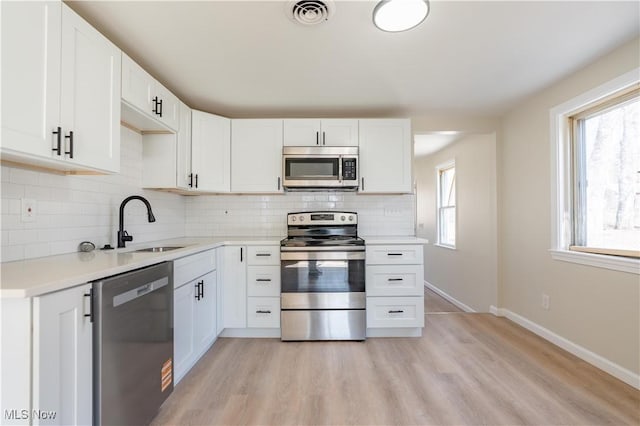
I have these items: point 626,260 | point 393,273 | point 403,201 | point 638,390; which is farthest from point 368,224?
point 638,390

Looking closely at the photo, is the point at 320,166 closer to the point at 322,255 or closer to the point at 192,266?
the point at 322,255

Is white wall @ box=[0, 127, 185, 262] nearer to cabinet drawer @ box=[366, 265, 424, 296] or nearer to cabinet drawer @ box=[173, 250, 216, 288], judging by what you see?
cabinet drawer @ box=[173, 250, 216, 288]

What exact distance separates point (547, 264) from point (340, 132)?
230 cm

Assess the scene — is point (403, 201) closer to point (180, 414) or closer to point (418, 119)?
point (418, 119)

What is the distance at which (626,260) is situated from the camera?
1.95m

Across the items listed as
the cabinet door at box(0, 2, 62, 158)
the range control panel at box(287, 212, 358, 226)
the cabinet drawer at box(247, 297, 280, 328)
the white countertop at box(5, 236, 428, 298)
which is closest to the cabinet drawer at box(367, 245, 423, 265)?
the range control panel at box(287, 212, 358, 226)

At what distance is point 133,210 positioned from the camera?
7.82 ft

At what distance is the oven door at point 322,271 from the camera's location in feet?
8.69

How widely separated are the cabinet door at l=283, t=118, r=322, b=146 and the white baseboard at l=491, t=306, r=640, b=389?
108 inches

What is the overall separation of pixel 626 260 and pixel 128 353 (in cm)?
301

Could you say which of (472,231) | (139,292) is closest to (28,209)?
(139,292)

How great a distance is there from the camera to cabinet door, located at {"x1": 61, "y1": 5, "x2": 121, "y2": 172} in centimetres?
143

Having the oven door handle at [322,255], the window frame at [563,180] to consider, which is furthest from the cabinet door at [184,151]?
the window frame at [563,180]

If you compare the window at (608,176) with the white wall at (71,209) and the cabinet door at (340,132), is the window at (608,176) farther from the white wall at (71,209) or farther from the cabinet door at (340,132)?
the white wall at (71,209)
